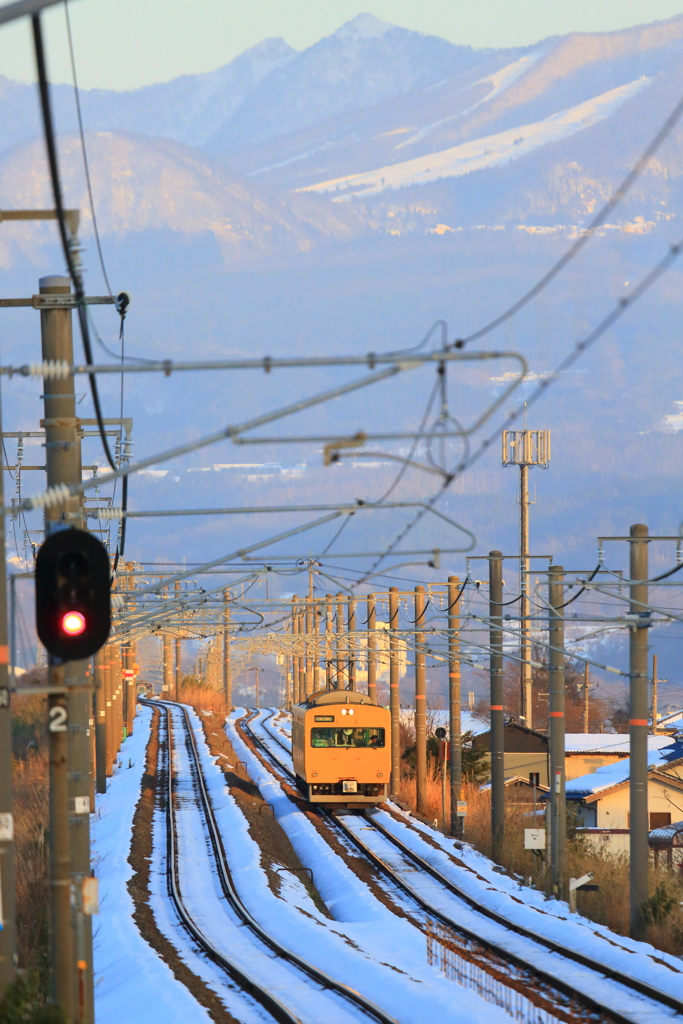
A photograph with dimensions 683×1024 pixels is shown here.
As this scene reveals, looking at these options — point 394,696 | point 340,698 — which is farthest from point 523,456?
point 340,698

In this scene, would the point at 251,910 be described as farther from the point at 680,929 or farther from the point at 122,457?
the point at 122,457

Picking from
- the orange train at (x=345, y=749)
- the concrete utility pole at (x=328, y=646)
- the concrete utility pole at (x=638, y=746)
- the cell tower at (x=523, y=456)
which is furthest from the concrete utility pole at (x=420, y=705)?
the cell tower at (x=523, y=456)

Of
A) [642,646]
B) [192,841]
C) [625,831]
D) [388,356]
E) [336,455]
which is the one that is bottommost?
[625,831]

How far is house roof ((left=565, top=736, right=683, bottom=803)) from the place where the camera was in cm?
4776

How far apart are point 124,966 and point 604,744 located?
47853 millimetres

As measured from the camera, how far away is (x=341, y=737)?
34.2 m

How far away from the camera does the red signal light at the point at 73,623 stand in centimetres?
837

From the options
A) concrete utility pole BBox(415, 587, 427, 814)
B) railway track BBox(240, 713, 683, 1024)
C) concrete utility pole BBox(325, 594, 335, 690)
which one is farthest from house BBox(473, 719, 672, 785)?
railway track BBox(240, 713, 683, 1024)

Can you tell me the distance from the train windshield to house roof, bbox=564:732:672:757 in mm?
25366

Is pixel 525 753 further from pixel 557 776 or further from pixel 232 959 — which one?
pixel 232 959

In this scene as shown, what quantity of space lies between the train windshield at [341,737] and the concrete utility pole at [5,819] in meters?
25.0

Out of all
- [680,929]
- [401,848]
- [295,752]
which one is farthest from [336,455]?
[295,752]

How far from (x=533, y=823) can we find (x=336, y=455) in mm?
22633

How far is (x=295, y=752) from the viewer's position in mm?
37812
